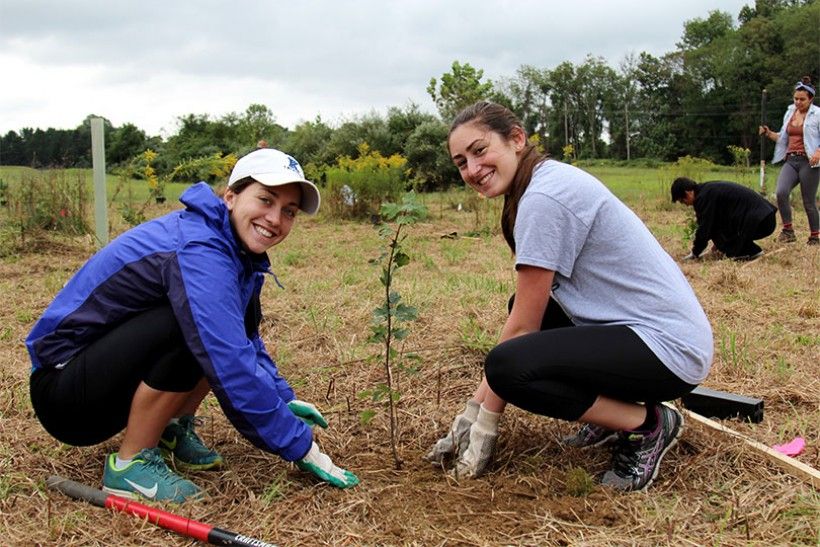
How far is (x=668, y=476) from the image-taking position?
2.37 meters

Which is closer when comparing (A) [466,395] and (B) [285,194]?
(B) [285,194]

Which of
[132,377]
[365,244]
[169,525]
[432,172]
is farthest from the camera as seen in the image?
[432,172]

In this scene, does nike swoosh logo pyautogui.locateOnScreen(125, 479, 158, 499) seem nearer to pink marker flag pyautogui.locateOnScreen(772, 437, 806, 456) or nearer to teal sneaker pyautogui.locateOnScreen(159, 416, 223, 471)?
teal sneaker pyautogui.locateOnScreen(159, 416, 223, 471)

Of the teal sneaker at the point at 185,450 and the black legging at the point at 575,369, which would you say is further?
the teal sneaker at the point at 185,450

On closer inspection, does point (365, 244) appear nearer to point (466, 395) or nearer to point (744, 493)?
point (466, 395)

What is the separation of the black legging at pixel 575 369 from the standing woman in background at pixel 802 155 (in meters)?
6.06

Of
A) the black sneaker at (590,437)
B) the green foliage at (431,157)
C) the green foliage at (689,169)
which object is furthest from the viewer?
the green foliage at (431,157)

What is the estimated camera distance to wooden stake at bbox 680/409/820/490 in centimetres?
224

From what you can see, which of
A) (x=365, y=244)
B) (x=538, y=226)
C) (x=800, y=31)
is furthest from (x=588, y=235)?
(x=800, y=31)

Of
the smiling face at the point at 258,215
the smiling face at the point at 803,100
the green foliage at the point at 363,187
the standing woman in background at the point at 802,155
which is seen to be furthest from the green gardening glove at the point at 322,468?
the green foliage at the point at 363,187

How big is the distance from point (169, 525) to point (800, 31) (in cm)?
4220

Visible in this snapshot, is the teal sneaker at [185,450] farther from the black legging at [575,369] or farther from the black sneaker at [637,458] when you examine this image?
the black sneaker at [637,458]

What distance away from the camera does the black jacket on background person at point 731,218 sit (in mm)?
6652

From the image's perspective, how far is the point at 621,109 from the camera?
44.2 metres
